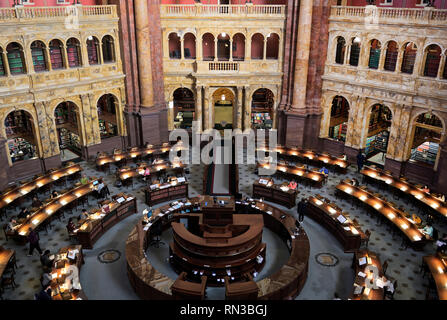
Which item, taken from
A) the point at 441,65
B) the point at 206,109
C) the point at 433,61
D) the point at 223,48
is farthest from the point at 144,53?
the point at 433,61

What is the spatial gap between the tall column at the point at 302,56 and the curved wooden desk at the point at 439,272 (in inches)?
621

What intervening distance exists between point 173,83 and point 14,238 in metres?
16.4

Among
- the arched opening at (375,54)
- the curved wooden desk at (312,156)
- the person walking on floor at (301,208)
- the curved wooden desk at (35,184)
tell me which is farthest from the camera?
the arched opening at (375,54)

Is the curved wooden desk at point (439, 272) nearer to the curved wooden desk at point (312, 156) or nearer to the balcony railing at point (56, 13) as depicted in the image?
the curved wooden desk at point (312, 156)

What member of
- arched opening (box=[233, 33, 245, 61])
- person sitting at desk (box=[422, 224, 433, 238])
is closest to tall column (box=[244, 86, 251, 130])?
arched opening (box=[233, 33, 245, 61])

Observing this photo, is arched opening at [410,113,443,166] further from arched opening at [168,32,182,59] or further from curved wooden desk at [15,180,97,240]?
curved wooden desk at [15,180,97,240]

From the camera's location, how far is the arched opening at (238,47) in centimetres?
3244

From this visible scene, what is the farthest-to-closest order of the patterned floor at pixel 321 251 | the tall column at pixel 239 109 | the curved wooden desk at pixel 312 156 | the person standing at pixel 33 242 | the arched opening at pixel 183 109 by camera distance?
the arched opening at pixel 183 109
the tall column at pixel 239 109
the curved wooden desk at pixel 312 156
the person standing at pixel 33 242
the patterned floor at pixel 321 251

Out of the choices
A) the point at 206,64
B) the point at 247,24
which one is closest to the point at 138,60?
the point at 206,64

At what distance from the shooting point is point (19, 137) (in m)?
28.7

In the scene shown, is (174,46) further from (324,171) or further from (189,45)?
(324,171)

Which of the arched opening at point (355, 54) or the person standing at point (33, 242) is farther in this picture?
the arched opening at point (355, 54)

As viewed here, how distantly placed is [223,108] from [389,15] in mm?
15343

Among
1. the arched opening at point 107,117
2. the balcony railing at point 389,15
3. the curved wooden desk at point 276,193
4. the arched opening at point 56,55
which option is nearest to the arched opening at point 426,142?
the balcony railing at point 389,15
